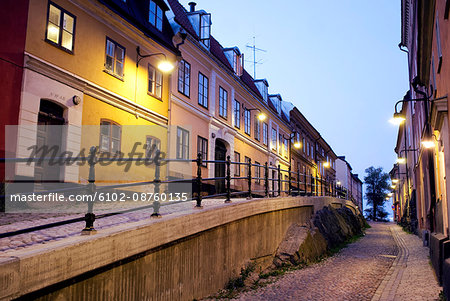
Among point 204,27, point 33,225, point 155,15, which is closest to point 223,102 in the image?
point 204,27

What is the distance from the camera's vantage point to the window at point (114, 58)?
1454 centimetres

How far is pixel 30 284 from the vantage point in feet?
13.3

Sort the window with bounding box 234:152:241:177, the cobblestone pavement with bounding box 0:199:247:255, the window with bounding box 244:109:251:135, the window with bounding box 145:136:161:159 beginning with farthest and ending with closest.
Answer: the window with bounding box 244:109:251:135 → the window with bounding box 234:152:241:177 → the window with bounding box 145:136:161:159 → the cobblestone pavement with bounding box 0:199:247:255

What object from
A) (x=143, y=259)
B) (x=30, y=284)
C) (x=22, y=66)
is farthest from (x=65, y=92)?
(x=30, y=284)

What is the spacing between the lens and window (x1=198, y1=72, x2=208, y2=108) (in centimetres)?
2073

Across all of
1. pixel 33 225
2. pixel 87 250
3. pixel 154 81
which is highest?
pixel 154 81

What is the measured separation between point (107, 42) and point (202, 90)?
7279mm

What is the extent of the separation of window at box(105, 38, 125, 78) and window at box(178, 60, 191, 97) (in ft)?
13.0

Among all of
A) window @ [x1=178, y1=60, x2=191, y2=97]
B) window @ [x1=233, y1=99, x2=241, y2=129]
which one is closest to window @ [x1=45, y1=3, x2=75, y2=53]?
window @ [x1=178, y1=60, x2=191, y2=97]

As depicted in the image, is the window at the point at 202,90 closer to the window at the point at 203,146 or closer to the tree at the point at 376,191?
the window at the point at 203,146

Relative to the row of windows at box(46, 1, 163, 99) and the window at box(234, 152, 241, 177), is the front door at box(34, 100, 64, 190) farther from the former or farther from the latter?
the window at box(234, 152, 241, 177)

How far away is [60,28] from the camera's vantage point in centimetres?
1248

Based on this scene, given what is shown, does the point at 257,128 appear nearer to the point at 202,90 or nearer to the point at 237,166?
the point at 237,166

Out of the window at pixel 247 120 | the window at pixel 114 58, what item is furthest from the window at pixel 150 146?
the window at pixel 247 120
